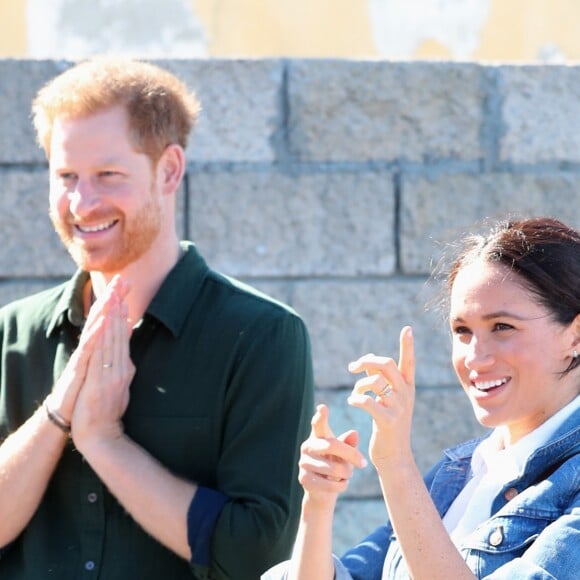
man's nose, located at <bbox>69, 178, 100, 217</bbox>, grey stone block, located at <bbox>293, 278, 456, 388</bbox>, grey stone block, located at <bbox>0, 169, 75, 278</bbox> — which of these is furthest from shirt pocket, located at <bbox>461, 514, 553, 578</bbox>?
grey stone block, located at <bbox>0, 169, 75, 278</bbox>

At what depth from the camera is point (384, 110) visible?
14.5ft

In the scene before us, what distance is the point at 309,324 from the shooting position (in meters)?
4.38

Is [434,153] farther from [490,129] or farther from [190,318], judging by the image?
[190,318]

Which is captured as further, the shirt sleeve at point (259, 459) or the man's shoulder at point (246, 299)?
the man's shoulder at point (246, 299)

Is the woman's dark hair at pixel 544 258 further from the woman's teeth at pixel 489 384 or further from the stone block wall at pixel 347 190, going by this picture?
the stone block wall at pixel 347 190

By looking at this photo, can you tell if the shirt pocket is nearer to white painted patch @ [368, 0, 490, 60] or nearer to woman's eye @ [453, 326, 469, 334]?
woman's eye @ [453, 326, 469, 334]

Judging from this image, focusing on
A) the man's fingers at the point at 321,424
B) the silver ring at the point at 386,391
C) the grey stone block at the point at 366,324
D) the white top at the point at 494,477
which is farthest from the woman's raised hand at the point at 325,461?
the grey stone block at the point at 366,324

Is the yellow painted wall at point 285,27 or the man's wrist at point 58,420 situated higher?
the yellow painted wall at point 285,27

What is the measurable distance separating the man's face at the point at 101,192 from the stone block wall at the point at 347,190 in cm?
138

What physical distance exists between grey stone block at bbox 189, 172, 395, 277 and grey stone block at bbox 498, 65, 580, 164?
1.58 ft

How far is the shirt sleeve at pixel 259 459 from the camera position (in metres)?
2.69

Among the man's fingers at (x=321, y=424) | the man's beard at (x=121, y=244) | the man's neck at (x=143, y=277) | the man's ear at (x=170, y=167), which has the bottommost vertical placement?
the man's fingers at (x=321, y=424)

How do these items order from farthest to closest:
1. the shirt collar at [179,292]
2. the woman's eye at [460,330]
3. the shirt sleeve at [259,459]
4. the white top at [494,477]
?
the shirt collar at [179,292]
the shirt sleeve at [259,459]
the woman's eye at [460,330]
the white top at [494,477]

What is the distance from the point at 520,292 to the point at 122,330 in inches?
36.2
